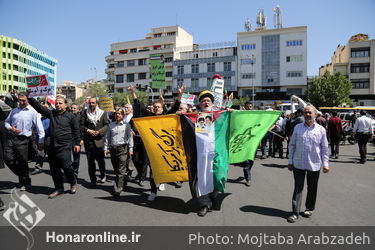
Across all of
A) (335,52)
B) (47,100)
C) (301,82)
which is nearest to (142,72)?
(301,82)

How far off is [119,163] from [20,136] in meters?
2.33

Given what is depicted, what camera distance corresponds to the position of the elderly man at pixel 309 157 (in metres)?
4.67

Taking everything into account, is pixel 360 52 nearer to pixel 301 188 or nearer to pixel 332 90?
pixel 332 90

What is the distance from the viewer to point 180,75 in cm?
6450

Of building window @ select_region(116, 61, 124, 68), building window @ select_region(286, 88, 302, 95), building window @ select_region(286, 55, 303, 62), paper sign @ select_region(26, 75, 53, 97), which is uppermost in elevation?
building window @ select_region(116, 61, 124, 68)

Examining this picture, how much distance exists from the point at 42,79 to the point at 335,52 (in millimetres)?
74214

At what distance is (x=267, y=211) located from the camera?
16.5ft

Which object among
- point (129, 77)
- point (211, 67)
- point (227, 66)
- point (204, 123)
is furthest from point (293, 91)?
point (204, 123)

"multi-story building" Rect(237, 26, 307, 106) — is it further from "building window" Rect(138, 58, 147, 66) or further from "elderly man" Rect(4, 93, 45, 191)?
"elderly man" Rect(4, 93, 45, 191)

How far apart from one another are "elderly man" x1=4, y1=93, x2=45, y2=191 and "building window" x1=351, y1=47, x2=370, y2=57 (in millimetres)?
60641

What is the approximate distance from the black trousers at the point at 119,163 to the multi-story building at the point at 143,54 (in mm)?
59882

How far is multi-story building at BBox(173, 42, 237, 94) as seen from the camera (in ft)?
199

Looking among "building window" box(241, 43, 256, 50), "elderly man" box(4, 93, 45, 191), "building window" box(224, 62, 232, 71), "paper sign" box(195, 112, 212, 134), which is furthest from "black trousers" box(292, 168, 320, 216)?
"building window" box(241, 43, 256, 50)

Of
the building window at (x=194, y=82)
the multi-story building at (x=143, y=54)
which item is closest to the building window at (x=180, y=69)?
the multi-story building at (x=143, y=54)
